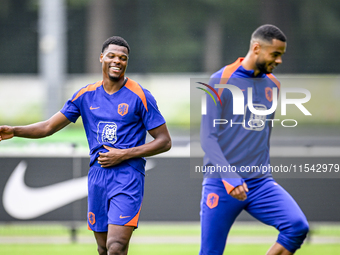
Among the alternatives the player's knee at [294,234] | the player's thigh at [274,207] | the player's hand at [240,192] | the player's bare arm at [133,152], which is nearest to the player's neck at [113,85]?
the player's bare arm at [133,152]

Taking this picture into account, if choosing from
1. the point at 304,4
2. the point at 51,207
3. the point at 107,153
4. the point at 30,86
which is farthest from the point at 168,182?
the point at 304,4

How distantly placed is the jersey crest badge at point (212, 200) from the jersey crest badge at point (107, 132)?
2.77ft

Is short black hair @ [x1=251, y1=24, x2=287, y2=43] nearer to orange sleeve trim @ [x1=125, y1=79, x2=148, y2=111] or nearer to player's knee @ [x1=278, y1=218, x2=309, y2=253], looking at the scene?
orange sleeve trim @ [x1=125, y1=79, x2=148, y2=111]

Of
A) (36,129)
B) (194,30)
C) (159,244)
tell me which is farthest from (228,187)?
(194,30)

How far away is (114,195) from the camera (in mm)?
3721

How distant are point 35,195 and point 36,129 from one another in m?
2.39

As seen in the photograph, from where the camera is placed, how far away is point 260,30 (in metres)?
3.78

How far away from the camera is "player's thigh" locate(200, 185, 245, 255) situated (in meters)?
3.73

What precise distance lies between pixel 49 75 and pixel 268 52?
4.92m

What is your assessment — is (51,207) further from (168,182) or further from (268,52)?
(268,52)

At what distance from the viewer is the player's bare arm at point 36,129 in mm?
3894

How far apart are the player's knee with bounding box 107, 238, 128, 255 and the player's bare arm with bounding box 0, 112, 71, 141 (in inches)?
40.9

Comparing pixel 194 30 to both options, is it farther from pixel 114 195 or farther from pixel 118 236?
pixel 118 236

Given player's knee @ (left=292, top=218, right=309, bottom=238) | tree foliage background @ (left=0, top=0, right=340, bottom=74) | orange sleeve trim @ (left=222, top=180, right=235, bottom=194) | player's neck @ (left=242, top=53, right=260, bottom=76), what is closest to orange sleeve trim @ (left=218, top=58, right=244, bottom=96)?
player's neck @ (left=242, top=53, right=260, bottom=76)
